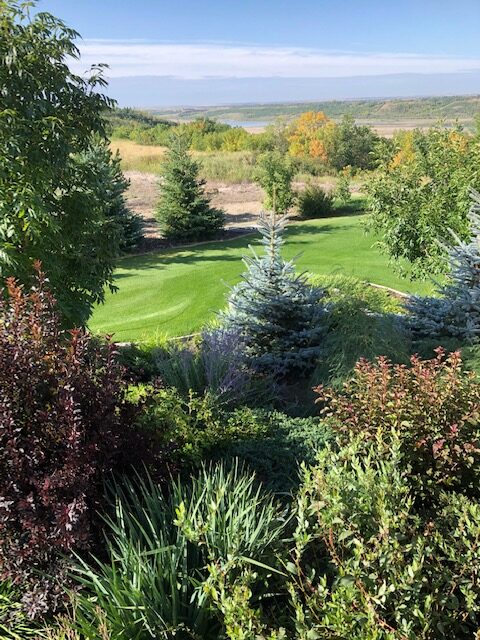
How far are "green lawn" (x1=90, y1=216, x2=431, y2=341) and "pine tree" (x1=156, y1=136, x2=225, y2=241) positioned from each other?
984mm

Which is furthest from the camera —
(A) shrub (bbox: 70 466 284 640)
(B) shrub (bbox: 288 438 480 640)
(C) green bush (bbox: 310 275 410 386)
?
(C) green bush (bbox: 310 275 410 386)

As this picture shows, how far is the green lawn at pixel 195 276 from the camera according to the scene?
884cm

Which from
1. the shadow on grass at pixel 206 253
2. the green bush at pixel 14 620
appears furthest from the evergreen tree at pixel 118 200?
the green bush at pixel 14 620

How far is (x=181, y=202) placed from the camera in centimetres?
1675

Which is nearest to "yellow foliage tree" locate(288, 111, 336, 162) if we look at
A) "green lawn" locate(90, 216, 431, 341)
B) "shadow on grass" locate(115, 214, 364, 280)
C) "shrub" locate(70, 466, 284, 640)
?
"shadow on grass" locate(115, 214, 364, 280)

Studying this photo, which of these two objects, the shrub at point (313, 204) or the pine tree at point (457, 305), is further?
the shrub at point (313, 204)

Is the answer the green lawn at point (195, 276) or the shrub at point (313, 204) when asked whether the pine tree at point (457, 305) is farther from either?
the shrub at point (313, 204)

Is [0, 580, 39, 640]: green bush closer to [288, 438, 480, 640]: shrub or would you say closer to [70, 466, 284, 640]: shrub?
[70, 466, 284, 640]: shrub

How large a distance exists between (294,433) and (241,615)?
2.21m

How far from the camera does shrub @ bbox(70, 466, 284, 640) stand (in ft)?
6.97

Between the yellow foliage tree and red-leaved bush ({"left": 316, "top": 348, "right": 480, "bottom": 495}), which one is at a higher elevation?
the yellow foliage tree

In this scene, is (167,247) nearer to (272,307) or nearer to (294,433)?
(272,307)

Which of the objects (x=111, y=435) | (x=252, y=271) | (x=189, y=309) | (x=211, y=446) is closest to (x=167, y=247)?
(x=189, y=309)

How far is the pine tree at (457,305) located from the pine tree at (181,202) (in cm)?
1126
